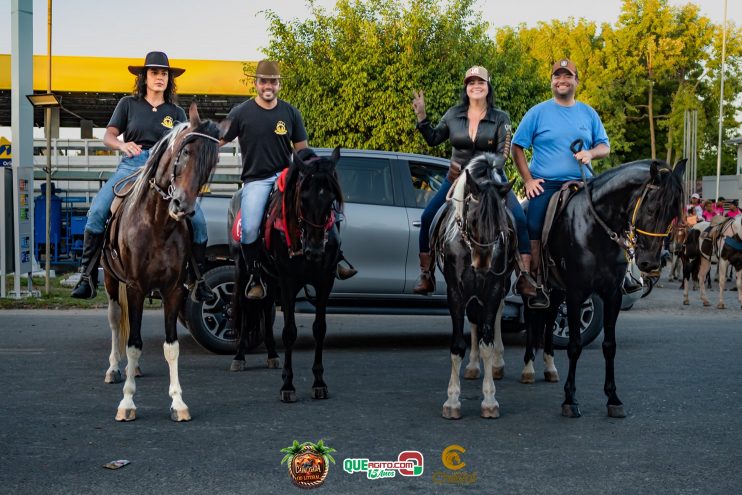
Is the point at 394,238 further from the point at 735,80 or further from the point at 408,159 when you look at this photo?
the point at 735,80

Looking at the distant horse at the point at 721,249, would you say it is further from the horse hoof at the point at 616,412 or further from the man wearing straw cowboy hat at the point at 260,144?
the man wearing straw cowboy hat at the point at 260,144

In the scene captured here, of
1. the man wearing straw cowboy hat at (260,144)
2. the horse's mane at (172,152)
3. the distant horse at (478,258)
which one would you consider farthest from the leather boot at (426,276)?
the horse's mane at (172,152)

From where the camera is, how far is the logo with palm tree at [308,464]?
476cm

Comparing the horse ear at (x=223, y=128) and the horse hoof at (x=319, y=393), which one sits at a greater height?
the horse ear at (x=223, y=128)

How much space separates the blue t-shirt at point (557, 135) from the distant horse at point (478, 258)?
1.05m

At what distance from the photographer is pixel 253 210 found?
8039 mm

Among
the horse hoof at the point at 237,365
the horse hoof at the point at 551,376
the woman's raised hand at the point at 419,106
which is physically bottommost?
the horse hoof at the point at 237,365

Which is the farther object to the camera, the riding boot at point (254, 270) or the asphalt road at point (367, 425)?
the riding boot at point (254, 270)

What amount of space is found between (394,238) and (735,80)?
48.8 metres

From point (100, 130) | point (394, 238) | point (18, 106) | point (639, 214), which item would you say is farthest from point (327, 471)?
point (100, 130)

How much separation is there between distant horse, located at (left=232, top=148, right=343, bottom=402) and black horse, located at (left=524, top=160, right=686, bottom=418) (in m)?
1.87

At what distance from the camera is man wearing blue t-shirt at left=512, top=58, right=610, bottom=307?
7691mm

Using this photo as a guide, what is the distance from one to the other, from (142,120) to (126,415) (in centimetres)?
278

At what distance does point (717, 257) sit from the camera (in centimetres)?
1778
